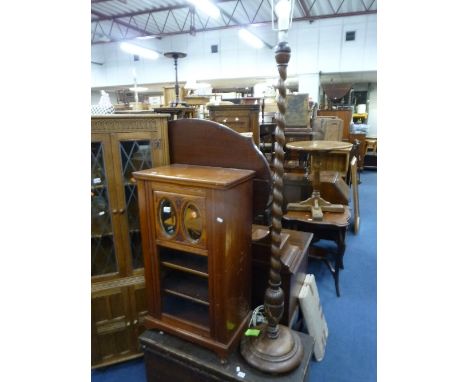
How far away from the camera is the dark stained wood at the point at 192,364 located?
48.5 inches

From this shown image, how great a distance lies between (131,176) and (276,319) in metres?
1.05

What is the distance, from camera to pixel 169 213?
4.28ft

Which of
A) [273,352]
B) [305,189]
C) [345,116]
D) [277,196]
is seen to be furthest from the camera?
[345,116]

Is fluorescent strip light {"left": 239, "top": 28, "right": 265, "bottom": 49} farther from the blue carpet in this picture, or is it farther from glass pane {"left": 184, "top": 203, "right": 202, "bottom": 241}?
glass pane {"left": 184, "top": 203, "right": 202, "bottom": 241}

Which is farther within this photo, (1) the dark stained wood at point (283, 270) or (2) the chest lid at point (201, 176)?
(1) the dark stained wood at point (283, 270)

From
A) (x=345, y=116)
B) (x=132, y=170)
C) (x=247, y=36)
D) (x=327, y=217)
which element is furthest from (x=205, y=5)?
(x=132, y=170)

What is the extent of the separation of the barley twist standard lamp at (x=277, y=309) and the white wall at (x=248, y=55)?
8.30 m

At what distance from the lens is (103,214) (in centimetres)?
165

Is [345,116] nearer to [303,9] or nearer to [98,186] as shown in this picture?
[303,9]

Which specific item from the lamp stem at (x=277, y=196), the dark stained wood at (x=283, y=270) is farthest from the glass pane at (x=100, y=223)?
the lamp stem at (x=277, y=196)

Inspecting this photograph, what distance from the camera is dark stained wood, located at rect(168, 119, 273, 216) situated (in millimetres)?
1271

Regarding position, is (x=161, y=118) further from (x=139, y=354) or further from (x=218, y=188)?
(x=139, y=354)

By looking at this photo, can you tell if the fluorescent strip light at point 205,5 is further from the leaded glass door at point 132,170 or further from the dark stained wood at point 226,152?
the dark stained wood at point 226,152

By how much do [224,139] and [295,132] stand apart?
8.20 feet
